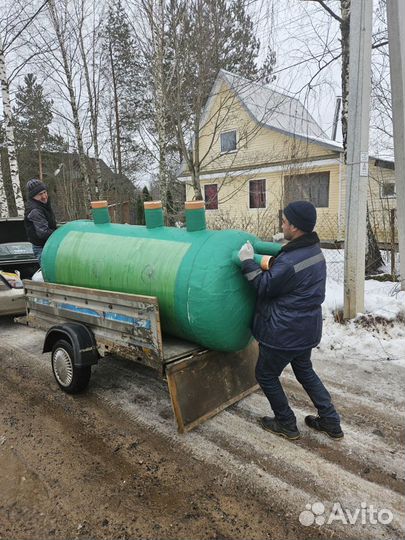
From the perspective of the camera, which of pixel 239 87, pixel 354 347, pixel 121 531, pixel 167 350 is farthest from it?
pixel 239 87

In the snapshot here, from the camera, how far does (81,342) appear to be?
3.59m

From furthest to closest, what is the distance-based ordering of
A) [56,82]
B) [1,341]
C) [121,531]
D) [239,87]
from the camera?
[56,82], [239,87], [1,341], [121,531]

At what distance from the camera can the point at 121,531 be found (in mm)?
2232

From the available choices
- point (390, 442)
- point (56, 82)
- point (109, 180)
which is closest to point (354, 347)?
point (390, 442)

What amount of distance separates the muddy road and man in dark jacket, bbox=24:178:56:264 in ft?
6.43

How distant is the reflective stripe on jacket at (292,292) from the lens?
281cm

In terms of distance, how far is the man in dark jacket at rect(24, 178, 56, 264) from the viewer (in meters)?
4.97

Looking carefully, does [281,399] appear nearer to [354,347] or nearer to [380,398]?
[380,398]

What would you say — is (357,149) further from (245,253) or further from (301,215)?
(245,253)

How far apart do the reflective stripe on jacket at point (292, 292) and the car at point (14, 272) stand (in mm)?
4372

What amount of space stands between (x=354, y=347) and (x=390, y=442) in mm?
1904

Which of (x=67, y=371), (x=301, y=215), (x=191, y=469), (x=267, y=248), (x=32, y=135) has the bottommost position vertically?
(x=191, y=469)

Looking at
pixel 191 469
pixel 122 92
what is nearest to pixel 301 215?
pixel 191 469

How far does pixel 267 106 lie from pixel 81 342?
9.48 m
